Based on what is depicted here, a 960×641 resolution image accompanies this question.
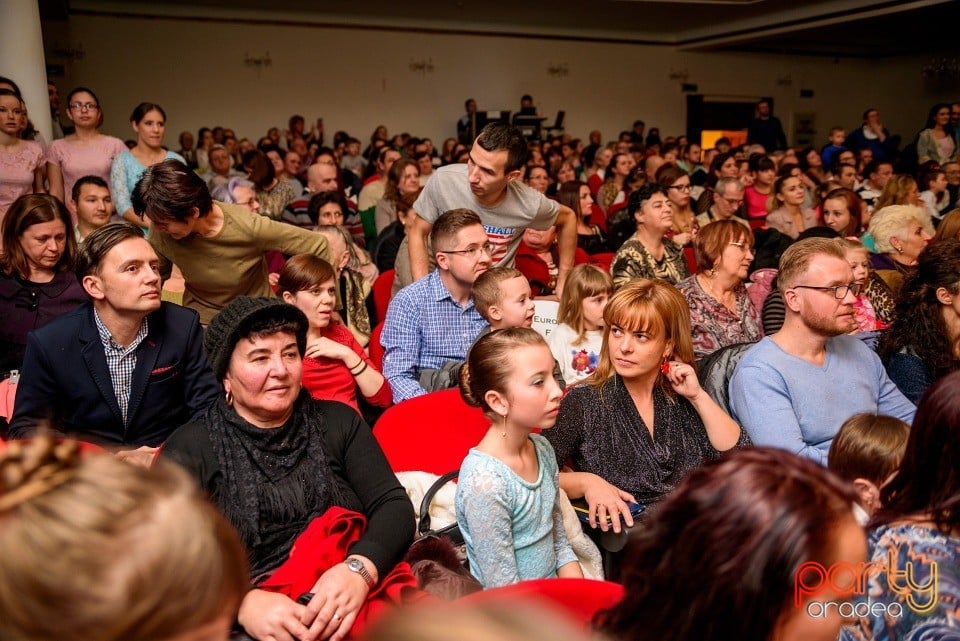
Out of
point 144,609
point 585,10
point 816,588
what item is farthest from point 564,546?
point 585,10

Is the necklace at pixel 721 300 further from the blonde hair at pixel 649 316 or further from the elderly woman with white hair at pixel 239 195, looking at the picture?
the elderly woman with white hair at pixel 239 195

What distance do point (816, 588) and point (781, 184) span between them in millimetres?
5537

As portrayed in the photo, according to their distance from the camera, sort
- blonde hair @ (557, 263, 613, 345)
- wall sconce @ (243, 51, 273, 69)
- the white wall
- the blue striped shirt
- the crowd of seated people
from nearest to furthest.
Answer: the crowd of seated people < the blue striped shirt < blonde hair @ (557, 263, 613, 345) < the white wall < wall sconce @ (243, 51, 273, 69)

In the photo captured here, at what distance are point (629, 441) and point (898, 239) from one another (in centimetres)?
269

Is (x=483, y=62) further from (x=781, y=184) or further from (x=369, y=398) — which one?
(x=369, y=398)

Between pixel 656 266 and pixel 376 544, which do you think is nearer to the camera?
pixel 376 544

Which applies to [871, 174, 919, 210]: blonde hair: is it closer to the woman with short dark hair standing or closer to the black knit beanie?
the woman with short dark hair standing

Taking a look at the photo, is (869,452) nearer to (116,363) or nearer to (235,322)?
(235,322)

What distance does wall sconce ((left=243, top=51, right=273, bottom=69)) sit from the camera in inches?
478

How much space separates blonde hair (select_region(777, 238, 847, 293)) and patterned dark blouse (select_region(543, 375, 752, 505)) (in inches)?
21.8

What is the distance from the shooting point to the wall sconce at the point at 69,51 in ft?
36.2

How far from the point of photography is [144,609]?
0.76m

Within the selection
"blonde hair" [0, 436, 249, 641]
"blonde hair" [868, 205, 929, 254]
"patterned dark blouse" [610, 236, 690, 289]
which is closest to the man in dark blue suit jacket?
"blonde hair" [0, 436, 249, 641]

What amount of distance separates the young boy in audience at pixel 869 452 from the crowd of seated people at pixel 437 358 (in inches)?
0.8
